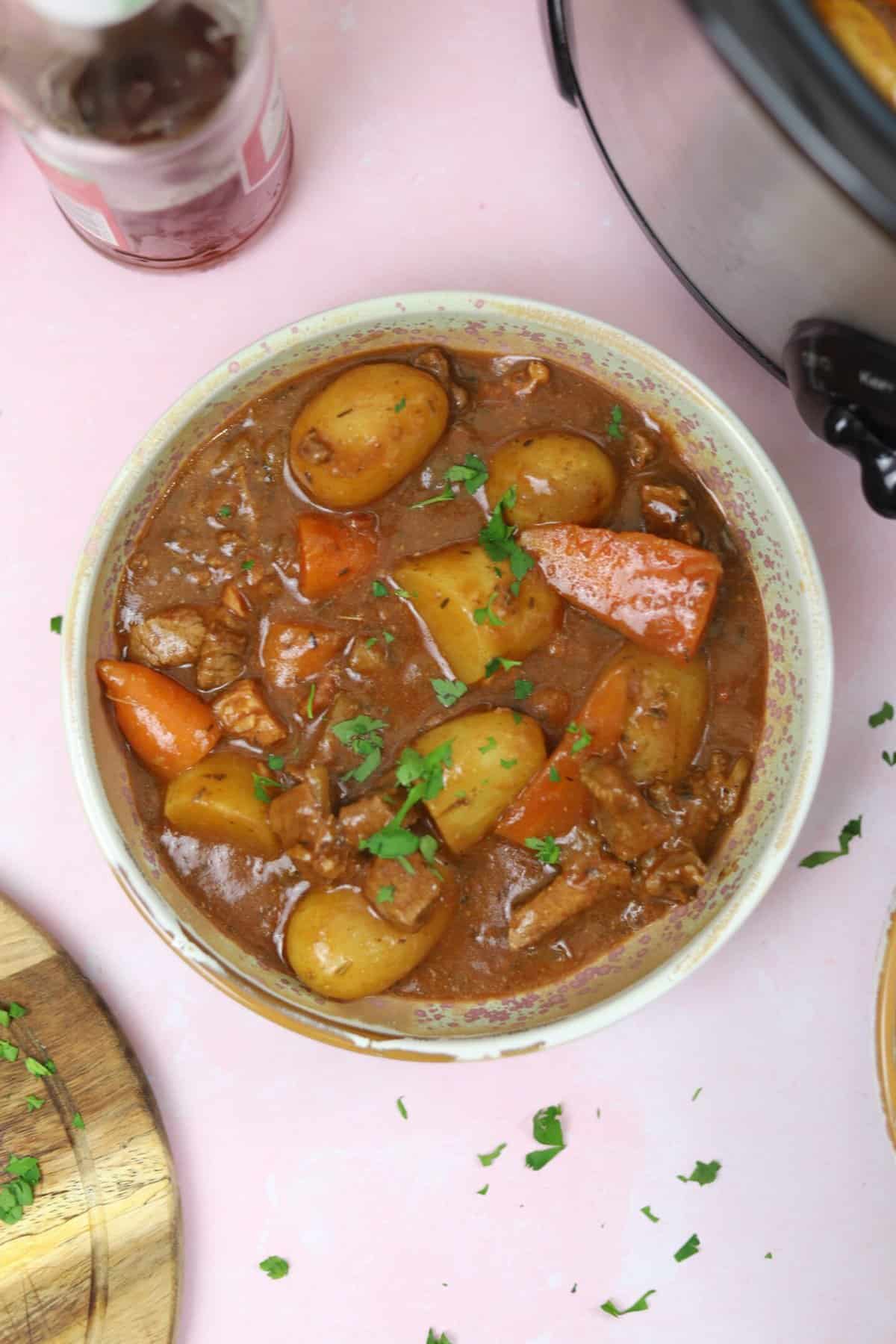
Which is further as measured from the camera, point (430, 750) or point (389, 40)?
point (389, 40)

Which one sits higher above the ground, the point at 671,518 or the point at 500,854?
the point at 671,518

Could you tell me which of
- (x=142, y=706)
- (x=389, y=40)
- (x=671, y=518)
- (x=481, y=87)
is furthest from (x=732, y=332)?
(x=142, y=706)

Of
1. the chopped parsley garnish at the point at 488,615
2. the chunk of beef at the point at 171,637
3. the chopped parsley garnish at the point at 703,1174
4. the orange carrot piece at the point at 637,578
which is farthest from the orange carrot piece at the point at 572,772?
the chopped parsley garnish at the point at 703,1174

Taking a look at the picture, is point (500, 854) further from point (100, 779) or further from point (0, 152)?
point (0, 152)

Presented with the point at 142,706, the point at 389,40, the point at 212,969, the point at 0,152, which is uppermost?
the point at 389,40

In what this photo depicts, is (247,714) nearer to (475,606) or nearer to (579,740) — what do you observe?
(475,606)

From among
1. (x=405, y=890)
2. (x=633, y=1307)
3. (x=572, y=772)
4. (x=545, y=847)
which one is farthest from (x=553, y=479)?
(x=633, y=1307)

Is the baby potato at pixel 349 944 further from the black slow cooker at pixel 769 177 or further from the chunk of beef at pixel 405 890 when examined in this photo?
the black slow cooker at pixel 769 177
